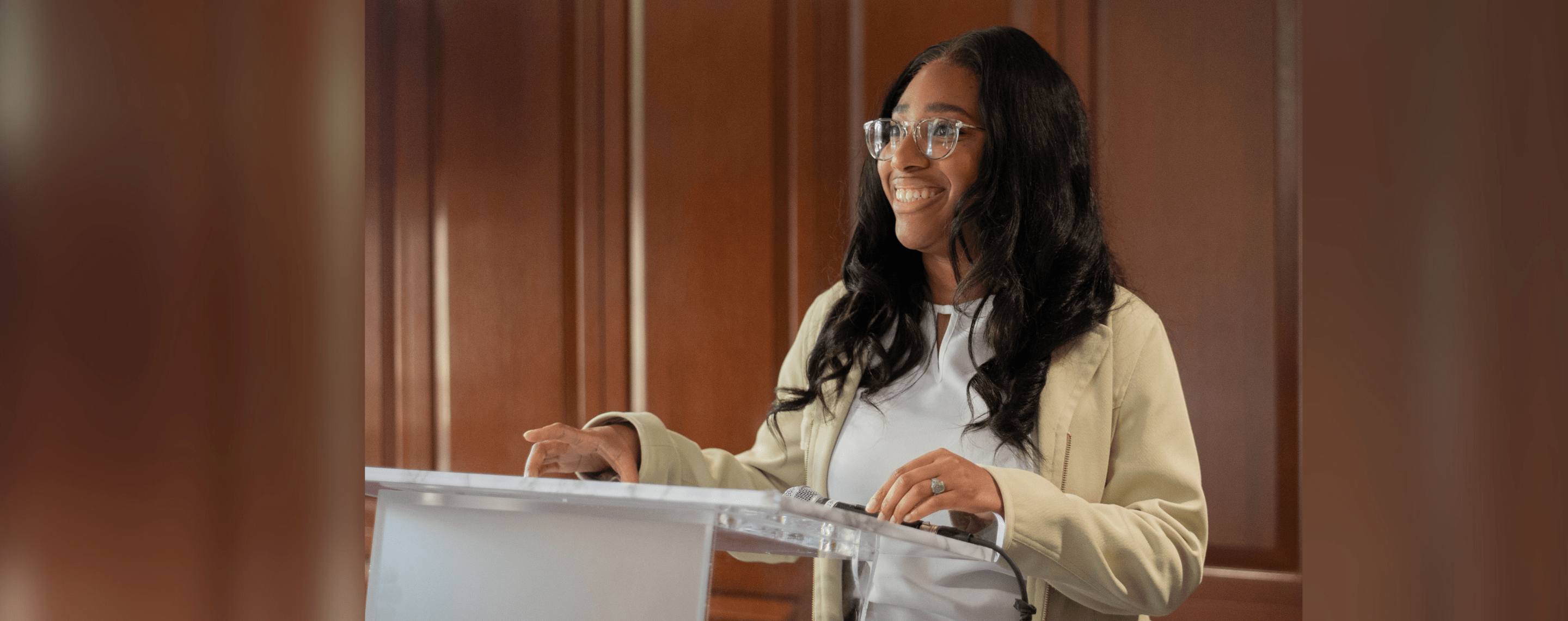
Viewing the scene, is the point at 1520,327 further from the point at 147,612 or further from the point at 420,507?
the point at 420,507

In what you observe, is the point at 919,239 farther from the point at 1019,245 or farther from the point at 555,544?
the point at 555,544

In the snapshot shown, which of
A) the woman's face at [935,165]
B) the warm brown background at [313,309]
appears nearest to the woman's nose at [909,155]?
the woman's face at [935,165]

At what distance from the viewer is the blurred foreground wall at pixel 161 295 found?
69 millimetres

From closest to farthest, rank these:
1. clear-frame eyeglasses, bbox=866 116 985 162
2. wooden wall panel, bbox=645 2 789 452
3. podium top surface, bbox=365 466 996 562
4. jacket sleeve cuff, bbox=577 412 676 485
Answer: podium top surface, bbox=365 466 996 562 < jacket sleeve cuff, bbox=577 412 676 485 < clear-frame eyeglasses, bbox=866 116 985 162 < wooden wall panel, bbox=645 2 789 452

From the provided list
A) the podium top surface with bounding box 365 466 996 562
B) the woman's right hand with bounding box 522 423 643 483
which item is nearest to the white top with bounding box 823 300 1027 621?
the woman's right hand with bounding box 522 423 643 483

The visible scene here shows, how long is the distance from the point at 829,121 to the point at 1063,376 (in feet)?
2.35

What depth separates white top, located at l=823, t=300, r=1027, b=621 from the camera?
39.0 inches

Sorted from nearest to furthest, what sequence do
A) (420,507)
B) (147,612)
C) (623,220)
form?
(147,612) → (420,507) → (623,220)

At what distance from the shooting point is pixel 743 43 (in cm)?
166

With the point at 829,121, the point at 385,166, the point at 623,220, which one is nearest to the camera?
the point at 829,121

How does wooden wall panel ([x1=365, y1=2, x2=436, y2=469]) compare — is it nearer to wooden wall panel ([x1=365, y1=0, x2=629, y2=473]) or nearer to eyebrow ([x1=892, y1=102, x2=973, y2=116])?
wooden wall panel ([x1=365, y1=0, x2=629, y2=473])

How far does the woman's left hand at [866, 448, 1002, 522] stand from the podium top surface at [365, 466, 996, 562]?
117 millimetres

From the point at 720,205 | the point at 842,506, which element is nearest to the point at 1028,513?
the point at 842,506

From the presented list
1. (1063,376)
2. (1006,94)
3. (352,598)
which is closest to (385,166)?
(1006,94)
